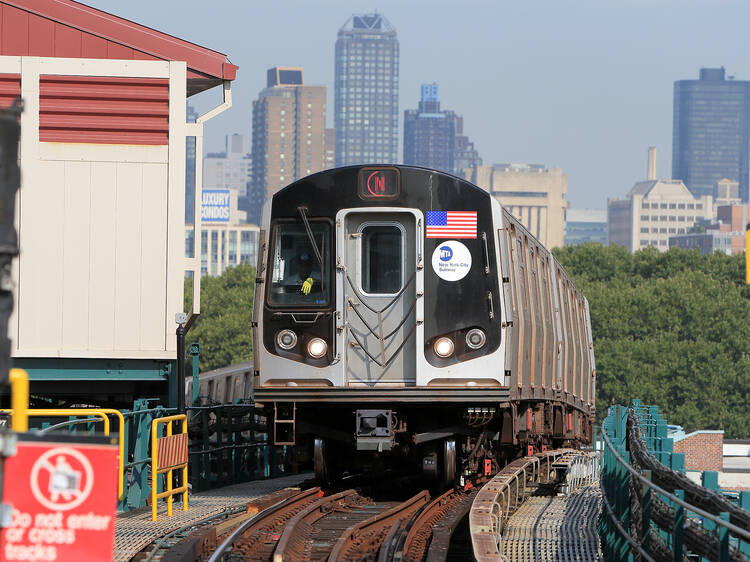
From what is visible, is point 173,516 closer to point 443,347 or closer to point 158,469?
point 158,469

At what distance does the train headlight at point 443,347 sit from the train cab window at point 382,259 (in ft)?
2.32

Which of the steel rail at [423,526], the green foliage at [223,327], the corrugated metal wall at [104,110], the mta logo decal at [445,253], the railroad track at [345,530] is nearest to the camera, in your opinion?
the railroad track at [345,530]

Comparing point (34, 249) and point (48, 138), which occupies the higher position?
point (48, 138)

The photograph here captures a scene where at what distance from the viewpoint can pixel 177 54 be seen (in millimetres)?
16297

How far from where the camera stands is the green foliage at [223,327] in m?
86.0

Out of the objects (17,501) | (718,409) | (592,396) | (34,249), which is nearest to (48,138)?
(34,249)

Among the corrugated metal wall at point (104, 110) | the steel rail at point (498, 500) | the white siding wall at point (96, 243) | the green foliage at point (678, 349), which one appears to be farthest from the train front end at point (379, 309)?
the green foliage at point (678, 349)

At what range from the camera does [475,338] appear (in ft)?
43.9

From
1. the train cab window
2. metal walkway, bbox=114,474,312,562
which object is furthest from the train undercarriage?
the train cab window

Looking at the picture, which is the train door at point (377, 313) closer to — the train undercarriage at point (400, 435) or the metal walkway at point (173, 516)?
the train undercarriage at point (400, 435)

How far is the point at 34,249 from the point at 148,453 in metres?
3.09

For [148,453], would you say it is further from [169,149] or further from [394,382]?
[169,149]

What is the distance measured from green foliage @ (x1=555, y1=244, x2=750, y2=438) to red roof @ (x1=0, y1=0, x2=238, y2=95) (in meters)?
62.0

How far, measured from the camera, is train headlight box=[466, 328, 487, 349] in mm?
13352
